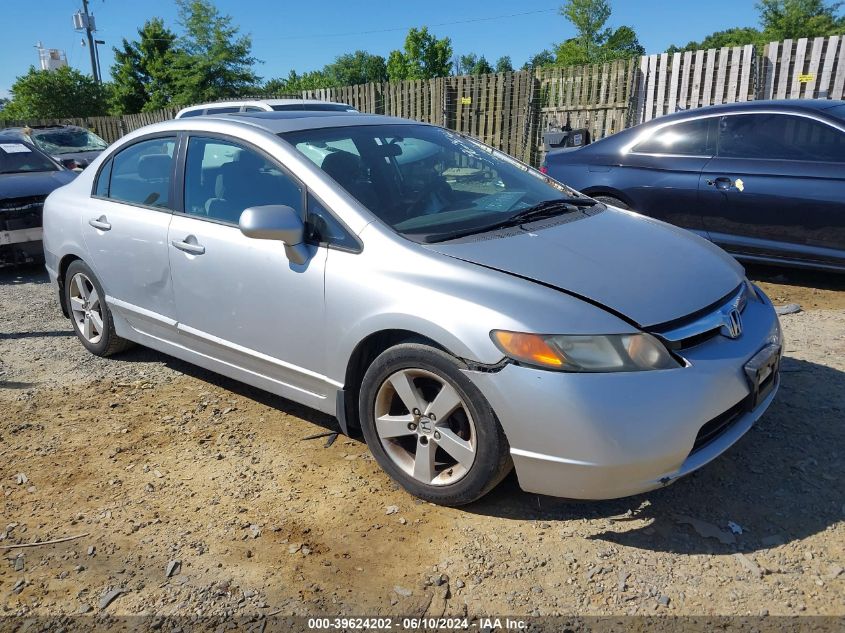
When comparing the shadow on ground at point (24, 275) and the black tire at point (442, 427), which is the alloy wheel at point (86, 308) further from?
the shadow on ground at point (24, 275)

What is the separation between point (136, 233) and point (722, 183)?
4691 millimetres

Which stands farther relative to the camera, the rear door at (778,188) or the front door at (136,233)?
the rear door at (778,188)

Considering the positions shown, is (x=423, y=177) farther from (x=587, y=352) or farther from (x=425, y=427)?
(x=587, y=352)

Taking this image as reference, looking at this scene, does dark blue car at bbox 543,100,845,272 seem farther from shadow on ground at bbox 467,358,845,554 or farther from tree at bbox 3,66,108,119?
tree at bbox 3,66,108,119

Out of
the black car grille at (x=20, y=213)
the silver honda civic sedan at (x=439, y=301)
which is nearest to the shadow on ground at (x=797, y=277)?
the silver honda civic sedan at (x=439, y=301)

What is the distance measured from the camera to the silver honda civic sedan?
2473 mm


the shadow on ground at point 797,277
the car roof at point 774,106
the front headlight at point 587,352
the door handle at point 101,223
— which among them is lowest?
the shadow on ground at point 797,277

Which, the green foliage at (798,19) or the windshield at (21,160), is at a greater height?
the green foliage at (798,19)

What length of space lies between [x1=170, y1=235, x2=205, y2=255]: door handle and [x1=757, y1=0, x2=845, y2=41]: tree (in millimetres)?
59010

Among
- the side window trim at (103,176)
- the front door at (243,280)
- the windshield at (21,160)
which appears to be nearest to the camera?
the front door at (243,280)

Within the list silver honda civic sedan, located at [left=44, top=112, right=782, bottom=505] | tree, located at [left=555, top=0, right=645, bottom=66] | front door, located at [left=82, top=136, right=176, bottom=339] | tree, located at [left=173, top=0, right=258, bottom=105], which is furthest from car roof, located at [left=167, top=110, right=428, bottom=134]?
tree, located at [left=555, top=0, right=645, bottom=66]

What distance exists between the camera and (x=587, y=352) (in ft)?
8.09

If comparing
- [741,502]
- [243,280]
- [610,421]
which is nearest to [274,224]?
[243,280]

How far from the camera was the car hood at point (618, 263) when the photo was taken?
2648 millimetres
